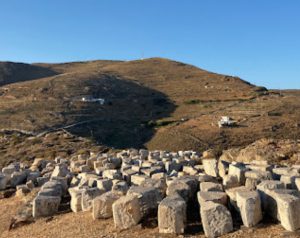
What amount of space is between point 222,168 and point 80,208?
13.6 ft

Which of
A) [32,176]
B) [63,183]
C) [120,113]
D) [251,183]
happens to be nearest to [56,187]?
[63,183]

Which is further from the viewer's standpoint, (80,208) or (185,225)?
(80,208)

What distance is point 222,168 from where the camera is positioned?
12859 millimetres

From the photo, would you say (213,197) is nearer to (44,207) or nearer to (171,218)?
(171,218)

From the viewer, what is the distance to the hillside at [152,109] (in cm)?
6128

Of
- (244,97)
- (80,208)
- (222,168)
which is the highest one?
(244,97)

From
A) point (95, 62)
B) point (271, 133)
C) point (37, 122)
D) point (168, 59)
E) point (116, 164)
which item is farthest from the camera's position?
point (95, 62)

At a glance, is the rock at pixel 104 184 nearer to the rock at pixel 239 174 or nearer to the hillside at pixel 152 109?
the rock at pixel 239 174

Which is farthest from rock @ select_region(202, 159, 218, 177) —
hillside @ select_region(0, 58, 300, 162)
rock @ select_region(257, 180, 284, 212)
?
hillside @ select_region(0, 58, 300, 162)

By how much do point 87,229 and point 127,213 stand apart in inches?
38.9

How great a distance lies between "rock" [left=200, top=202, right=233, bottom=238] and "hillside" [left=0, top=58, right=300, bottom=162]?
155ft

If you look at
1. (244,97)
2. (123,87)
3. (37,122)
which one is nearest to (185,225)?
(37,122)

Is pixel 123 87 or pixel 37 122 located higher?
pixel 123 87

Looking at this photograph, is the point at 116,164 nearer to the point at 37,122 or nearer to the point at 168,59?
the point at 37,122
